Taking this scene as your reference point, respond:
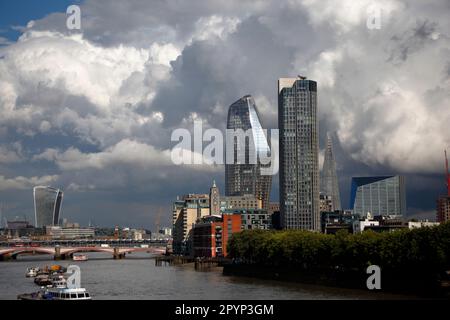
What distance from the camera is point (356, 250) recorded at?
73625 millimetres

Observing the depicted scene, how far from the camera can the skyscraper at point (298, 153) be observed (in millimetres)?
179875

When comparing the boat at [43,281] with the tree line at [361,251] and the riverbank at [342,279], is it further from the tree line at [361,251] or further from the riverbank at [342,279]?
the tree line at [361,251]

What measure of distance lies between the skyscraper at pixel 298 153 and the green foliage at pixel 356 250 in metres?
69.1

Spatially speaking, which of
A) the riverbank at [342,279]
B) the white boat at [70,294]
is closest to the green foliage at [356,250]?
the riverbank at [342,279]

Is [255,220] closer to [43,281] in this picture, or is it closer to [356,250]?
[43,281]

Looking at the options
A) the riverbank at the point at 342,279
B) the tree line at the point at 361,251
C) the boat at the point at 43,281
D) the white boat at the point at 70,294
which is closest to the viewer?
the white boat at the point at 70,294

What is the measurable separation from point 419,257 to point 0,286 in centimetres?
4263

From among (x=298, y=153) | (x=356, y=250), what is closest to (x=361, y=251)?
(x=356, y=250)

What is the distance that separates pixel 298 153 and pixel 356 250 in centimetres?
10973

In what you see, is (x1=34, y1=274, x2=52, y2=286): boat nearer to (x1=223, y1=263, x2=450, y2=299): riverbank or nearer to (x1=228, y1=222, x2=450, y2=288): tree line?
(x1=223, y1=263, x2=450, y2=299): riverbank

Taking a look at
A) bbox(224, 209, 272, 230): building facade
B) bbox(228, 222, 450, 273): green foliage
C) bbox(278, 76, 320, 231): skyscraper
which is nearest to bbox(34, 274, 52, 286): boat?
bbox(228, 222, 450, 273): green foliage

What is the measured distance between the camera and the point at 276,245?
95750mm
